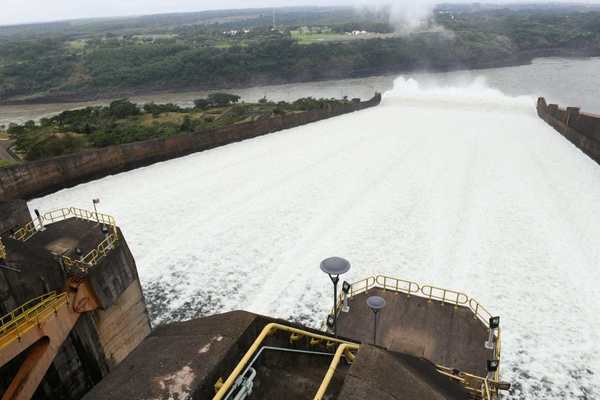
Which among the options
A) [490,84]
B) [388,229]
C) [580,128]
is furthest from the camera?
[490,84]

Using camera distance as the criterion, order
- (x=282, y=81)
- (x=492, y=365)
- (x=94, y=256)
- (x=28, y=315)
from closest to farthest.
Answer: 1. (x=28, y=315)
2. (x=492, y=365)
3. (x=94, y=256)
4. (x=282, y=81)

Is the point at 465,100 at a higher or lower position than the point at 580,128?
lower

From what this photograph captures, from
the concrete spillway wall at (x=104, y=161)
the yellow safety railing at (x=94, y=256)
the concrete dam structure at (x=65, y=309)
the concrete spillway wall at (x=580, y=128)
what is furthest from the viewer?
the concrete spillway wall at (x=580, y=128)

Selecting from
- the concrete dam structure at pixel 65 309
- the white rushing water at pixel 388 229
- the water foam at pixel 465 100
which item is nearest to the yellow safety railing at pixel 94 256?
the concrete dam structure at pixel 65 309

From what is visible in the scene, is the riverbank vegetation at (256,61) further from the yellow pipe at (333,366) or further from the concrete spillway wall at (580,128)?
the yellow pipe at (333,366)

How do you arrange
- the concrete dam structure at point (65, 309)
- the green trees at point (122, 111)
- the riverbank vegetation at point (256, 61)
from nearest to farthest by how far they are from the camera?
1. the concrete dam structure at point (65, 309)
2. the green trees at point (122, 111)
3. the riverbank vegetation at point (256, 61)

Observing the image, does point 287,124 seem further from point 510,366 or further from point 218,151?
point 510,366

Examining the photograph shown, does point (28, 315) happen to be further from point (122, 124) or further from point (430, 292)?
point (122, 124)

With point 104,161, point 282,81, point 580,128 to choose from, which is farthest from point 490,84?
point 104,161
